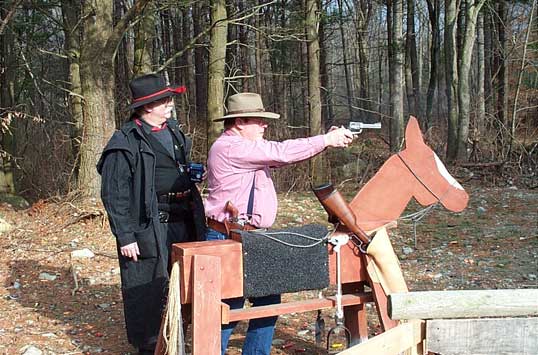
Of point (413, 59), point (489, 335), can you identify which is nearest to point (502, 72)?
point (413, 59)

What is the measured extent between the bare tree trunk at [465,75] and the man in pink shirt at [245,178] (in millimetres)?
11114

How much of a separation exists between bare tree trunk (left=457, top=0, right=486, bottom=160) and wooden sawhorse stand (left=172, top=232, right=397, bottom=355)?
36.4 feet

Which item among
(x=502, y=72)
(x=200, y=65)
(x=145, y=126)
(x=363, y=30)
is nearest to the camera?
(x=145, y=126)

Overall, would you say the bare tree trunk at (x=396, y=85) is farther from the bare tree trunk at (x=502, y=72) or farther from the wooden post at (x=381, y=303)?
the wooden post at (x=381, y=303)

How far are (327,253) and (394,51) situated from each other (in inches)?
488

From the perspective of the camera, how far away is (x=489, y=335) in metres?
2.81

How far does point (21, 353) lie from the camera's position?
14.7ft

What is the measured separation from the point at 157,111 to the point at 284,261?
1414 millimetres

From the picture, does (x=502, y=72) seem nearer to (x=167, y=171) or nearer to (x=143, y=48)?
(x=143, y=48)

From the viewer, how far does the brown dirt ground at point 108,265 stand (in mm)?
4883

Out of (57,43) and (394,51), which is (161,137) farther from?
(57,43)

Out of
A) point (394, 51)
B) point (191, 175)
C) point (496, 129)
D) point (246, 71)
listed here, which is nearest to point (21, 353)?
point (191, 175)

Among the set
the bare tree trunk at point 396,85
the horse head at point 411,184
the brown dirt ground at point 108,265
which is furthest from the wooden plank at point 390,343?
the bare tree trunk at point 396,85

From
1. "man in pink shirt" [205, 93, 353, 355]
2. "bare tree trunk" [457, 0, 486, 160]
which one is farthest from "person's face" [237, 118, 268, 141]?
"bare tree trunk" [457, 0, 486, 160]
